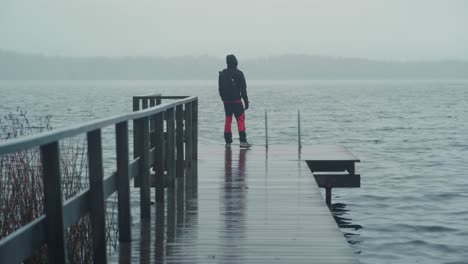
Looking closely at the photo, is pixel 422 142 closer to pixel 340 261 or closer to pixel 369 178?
pixel 369 178

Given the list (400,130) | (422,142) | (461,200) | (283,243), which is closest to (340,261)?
(283,243)

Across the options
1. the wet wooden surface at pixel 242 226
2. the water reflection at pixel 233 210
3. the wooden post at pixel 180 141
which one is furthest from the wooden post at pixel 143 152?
the wooden post at pixel 180 141

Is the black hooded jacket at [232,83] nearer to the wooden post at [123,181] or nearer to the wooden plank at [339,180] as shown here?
the wooden plank at [339,180]

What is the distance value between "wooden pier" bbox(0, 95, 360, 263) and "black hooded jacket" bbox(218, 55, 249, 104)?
1.94 metres

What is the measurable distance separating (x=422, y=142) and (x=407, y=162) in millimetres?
8950

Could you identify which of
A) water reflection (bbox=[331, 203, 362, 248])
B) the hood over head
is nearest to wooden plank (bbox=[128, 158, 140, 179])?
water reflection (bbox=[331, 203, 362, 248])

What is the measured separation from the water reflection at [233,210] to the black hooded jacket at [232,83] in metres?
1.29

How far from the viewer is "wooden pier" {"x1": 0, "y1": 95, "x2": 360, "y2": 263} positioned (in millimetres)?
3967

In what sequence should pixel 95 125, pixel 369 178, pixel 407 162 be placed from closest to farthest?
pixel 95 125 → pixel 369 178 → pixel 407 162

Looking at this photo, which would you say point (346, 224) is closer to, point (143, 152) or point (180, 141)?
point (180, 141)

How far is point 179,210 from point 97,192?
2.63 meters

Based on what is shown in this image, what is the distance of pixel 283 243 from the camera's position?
5.96 meters

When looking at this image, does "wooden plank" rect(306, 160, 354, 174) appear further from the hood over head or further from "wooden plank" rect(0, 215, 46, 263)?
"wooden plank" rect(0, 215, 46, 263)

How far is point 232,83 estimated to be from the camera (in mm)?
12602
